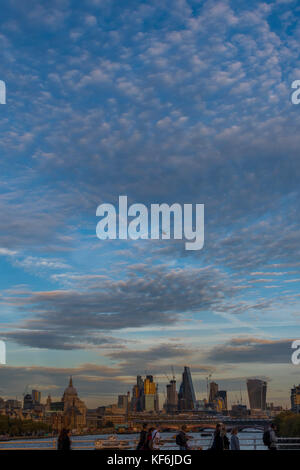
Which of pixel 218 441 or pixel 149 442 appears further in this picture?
pixel 218 441

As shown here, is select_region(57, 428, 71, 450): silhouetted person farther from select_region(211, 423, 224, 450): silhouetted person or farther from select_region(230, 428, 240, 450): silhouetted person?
select_region(230, 428, 240, 450): silhouetted person

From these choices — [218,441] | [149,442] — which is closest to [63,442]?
[149,442]

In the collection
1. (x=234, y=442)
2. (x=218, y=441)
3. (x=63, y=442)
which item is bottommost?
(x=234, y=442)

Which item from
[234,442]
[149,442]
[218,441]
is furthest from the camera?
[234,442]

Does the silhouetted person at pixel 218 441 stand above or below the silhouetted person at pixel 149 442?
below

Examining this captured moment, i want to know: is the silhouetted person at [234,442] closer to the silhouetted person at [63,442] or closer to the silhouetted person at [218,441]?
the silhouetted person at [218,441]

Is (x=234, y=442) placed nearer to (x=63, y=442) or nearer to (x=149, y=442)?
(x=149, y=442)

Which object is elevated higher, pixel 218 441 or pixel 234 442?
pixel 218 441

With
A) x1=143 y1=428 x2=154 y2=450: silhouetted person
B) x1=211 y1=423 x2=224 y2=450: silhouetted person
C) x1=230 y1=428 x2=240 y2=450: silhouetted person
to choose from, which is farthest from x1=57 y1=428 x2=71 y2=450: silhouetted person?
x1=230 y1=428 x2=240 y2=450: silhouetted person

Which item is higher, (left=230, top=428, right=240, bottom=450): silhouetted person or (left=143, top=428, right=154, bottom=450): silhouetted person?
(left=143, top=428, right=154, bottom=450): silhouetted person

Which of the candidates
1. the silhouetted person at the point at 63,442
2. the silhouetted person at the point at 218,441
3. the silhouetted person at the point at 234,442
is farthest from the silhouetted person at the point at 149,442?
the silhouetted person at the point at 234,442

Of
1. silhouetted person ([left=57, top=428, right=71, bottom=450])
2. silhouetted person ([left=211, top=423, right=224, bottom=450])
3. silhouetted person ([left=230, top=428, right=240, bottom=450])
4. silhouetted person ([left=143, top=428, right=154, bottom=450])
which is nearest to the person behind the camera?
silhouetted person ([left=143, top=428, right=154, bottom=450])
